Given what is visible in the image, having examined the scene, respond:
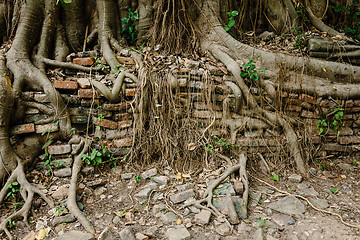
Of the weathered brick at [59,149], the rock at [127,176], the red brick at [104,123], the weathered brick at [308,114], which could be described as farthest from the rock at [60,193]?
the weathered brick at [308,114]

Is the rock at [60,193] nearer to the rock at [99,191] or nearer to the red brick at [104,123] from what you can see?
the rock at [99,191]

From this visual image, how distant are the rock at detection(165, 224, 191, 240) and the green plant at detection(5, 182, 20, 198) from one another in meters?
1.61

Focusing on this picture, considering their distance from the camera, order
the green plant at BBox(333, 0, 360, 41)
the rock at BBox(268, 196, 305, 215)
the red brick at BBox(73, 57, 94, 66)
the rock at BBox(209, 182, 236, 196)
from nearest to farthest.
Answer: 1. the rock at BBox(268, 196, 305, 215)
2. the rock at BBox(209, 182, 236, 196)
3. the red brick at BBox(73, 57, 94, 66)
4. the green plant at BBox(333, 0, 360, 41)

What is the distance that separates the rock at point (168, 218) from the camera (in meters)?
1.88

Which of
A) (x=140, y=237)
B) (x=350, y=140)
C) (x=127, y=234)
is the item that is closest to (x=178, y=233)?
(x=140, y=237)

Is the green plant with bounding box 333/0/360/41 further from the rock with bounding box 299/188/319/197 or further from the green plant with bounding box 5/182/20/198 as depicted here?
the green plant with bounding box 5/182/20/198

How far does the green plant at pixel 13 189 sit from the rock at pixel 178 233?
5.27 ft

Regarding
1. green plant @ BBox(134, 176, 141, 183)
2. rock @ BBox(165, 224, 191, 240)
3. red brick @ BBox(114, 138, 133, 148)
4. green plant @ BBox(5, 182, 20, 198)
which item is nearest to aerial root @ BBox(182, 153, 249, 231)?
rock @ BBox(165, 224, 191, 240)

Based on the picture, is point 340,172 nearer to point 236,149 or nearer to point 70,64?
point 236,149

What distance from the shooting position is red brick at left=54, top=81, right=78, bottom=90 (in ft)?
8.11

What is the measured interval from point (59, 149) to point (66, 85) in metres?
0.77

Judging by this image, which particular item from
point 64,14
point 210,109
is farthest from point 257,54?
point 64,14

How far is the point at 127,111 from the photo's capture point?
2605 mm

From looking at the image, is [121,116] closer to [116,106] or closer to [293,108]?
[116,106]
